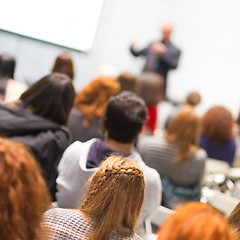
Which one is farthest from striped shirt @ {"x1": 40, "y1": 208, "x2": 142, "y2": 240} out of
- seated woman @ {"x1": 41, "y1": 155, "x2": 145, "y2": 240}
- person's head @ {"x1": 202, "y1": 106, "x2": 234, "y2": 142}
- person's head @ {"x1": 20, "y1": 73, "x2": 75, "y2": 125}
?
person's head @ {"x1": 202, "y1": 106, "x2": 234, "y2": 142}

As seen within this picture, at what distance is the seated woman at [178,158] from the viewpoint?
2871mm

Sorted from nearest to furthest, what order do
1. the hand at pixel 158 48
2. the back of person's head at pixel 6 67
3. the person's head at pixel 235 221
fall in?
1. the person's head at pixel 235 221
2. the back of person's head at pixel 6 67
3. the hand at pixel 158 48

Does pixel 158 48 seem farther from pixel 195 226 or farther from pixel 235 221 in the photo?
pixel 195 226

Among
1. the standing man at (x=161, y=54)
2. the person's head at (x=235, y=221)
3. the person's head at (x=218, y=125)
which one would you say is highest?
the standing man at (x=161, y=54)

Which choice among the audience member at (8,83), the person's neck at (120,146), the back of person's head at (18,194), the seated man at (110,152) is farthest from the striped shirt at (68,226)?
the audience member at (8,83)

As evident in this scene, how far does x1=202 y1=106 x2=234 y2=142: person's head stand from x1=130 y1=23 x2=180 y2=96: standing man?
231 cm

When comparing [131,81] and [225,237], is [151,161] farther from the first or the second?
[225,237]

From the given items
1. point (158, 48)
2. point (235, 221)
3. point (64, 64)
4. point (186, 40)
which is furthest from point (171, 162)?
point (186, 40)

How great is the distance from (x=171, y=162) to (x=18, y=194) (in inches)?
76.1

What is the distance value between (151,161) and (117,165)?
1.51 m

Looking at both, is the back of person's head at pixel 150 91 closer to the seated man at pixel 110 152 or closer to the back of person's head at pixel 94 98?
the back of person's head at pixel 94 98

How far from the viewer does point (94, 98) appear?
3.03 metres

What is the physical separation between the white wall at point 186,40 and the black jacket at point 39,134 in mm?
4614

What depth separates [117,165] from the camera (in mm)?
1421
